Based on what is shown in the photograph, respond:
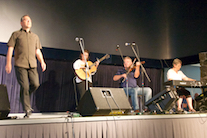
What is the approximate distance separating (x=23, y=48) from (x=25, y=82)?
19.0 inches

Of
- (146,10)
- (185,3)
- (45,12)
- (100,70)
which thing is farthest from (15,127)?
(185,3)

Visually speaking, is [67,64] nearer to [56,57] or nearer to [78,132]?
[56,57]

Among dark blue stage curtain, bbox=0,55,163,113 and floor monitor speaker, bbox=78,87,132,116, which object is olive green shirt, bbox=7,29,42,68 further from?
dark blue stage curtain, bbox=0,55,163,113

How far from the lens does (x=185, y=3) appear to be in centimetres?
536

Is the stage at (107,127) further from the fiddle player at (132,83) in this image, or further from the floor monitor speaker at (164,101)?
the fiddle player at (132,83)

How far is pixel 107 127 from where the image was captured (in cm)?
212

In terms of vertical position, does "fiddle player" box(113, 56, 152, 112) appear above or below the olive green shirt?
below

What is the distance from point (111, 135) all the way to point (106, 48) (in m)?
3.11

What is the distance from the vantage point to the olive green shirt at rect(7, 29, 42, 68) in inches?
104

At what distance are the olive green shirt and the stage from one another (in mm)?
765

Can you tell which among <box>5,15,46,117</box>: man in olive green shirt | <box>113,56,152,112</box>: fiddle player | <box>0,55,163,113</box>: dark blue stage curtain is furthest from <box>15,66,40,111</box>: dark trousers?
<box>0,55,163,113</box>: dark blue stage curtain

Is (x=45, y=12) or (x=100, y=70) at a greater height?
(x=45, y=12)

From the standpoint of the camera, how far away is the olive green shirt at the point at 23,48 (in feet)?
8.71

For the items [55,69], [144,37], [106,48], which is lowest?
[55,69]
